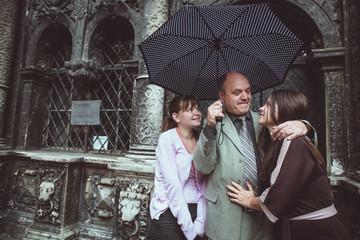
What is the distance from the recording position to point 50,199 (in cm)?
340

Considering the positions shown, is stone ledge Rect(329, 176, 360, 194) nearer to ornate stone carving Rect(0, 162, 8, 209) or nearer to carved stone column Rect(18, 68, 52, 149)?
carved stone column Rect(18, 68, 52, 149)

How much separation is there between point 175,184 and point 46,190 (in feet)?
9.17

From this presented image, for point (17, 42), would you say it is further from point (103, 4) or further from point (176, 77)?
point (176, 77)

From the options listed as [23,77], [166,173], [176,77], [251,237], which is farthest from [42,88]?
[251,237]

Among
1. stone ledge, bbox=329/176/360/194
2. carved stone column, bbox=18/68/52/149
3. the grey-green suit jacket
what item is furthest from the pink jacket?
carved stone column, bbox=18/68/52/149

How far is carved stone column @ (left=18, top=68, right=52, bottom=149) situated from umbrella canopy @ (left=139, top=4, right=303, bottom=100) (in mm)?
3419

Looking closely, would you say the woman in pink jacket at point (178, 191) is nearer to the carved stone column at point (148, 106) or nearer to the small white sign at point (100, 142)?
the carved stone column at point (148, 106)

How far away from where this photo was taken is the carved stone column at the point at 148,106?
298 cm

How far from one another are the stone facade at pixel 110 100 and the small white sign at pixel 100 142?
0.17 m

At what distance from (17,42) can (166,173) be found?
4.76m

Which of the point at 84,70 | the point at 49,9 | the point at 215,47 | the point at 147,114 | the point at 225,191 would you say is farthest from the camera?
the point at 49,9

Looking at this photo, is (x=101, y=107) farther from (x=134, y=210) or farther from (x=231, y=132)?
(x=231, y=132)

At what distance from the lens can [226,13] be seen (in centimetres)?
167

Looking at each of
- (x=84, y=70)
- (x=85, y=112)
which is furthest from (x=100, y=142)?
(x=84, y=70)
